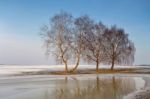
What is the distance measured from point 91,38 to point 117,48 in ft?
25.9

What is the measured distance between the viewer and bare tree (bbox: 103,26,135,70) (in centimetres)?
5109

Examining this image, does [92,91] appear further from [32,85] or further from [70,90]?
[32,85]

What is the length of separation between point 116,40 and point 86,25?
9.92m

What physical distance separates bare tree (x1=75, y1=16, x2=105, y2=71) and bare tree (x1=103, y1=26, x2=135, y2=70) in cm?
202

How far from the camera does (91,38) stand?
47.1 meters

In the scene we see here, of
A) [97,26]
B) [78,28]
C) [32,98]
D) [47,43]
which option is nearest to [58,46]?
[47,43]

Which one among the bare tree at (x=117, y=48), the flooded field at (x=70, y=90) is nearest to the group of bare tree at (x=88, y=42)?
the bare tree at (x=117, y=48)

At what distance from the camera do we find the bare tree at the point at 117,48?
5109 cm

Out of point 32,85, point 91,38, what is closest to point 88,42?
point 91,38

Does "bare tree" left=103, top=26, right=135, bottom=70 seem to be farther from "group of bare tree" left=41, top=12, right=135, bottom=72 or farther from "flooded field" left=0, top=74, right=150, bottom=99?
"flooded field" left=0, top=74, right=150, bottom=99

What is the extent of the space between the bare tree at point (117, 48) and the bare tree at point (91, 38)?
202 centimetres

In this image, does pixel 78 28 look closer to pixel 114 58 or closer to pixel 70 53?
pixel 70 53

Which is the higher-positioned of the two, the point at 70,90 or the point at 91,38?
the point at 91,38

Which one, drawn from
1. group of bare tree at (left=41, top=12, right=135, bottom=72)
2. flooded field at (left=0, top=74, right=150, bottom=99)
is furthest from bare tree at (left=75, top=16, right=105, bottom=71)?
flooded field at (left=0, top=74, right=150, bottom=99)
